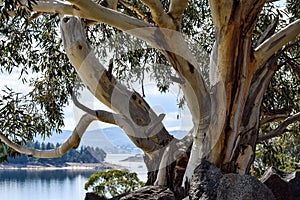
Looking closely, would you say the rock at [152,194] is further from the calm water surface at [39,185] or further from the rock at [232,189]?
the calm water surface at [39,185]

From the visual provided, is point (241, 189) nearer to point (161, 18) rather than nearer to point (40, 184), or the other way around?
point (161, 18)

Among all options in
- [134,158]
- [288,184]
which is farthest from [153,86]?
[288,184]

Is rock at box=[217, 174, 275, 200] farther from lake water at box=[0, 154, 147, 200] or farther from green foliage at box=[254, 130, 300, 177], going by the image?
lake water at box=[0, 154, 147, 200]

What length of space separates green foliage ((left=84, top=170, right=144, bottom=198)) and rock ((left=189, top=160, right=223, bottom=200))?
336cm

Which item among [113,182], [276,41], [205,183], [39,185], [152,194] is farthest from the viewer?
[39,185]

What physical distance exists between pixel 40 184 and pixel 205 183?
10609 millimetres

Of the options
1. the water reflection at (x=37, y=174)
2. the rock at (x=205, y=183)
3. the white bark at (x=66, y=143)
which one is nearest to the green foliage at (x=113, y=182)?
the white bark at (x=66, y=143)

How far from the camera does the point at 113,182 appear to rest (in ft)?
20.7

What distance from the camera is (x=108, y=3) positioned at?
4266 millimetres

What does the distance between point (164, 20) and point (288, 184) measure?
50.9 inches

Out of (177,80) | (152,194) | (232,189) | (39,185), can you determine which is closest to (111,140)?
(177,80)

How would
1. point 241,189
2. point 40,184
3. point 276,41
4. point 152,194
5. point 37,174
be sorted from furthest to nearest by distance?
point 40,184 < point 37,174 < point 276,41 < point 152,194 < point 241,189

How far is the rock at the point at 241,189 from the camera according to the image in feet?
8.86

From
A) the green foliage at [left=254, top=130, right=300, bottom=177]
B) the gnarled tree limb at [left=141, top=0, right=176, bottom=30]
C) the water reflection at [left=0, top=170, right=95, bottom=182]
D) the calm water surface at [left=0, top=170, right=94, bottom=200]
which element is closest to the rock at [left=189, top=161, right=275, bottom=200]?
the gnarled tree limb at [left=141, top=0, right=176, bottom=30]
